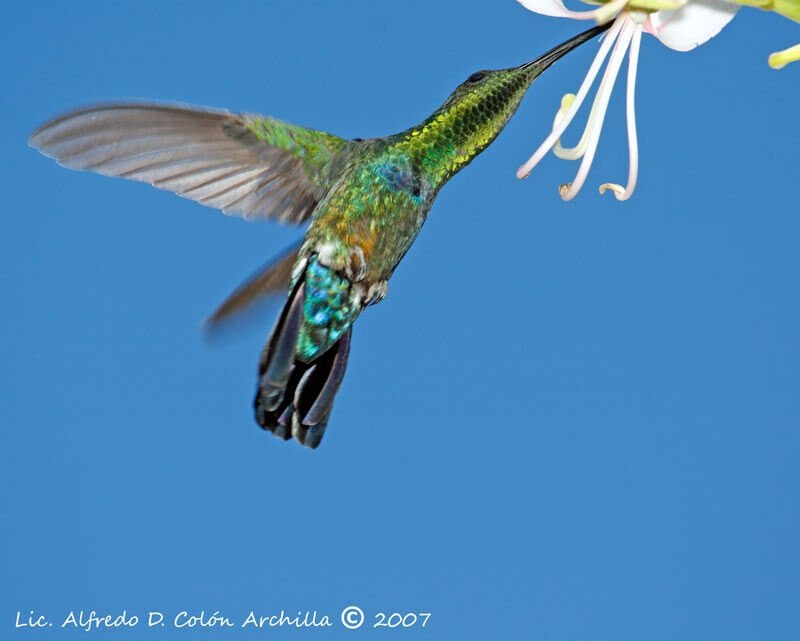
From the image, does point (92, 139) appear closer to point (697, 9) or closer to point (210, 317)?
point (210, 317)

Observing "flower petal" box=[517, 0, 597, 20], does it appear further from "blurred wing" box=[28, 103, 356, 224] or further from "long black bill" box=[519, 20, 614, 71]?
"blurred wing" box=[28, 103, 356, 224]

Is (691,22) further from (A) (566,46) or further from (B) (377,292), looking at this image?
(B) (377,292)

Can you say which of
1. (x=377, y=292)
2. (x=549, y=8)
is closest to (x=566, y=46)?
(x=549, y=8)

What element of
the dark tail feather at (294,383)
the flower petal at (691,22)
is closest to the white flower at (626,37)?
the flower petal at (691,22)

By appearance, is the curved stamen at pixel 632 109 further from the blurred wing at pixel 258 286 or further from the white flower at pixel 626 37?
the blurred wing at pixel 258 286

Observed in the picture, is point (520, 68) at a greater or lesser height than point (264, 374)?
greater

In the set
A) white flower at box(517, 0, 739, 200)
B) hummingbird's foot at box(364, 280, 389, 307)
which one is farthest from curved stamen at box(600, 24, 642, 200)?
hummingbird's foot at box(364, 280, 389, 307)

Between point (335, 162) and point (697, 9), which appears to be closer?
point (697, 9)

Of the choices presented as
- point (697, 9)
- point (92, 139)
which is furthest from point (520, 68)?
point (92, 139)
